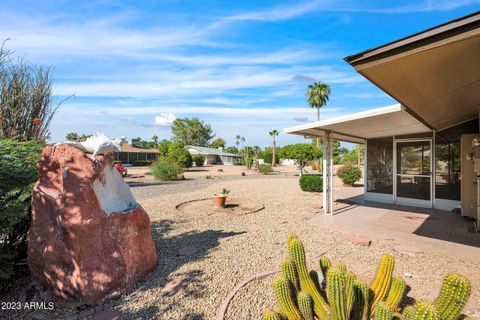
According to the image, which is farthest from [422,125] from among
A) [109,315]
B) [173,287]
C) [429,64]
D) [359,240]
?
[109,315]

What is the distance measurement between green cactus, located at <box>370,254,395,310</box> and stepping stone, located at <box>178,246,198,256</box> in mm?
3202

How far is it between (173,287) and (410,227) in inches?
237

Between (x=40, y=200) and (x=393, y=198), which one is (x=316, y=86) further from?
(x=40, y=200)

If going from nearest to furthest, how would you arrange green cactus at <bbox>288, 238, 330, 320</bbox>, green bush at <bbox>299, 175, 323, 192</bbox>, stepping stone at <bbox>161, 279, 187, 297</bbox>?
green cactus at <bbox>288, 238, 330, 320</bbox> → stepping stone at <bbox>161, 279, 187, 297</bbox> → green bush at <bbox>299, 175, 323, 192</bbox>

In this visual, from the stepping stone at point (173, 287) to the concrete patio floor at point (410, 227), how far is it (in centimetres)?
420

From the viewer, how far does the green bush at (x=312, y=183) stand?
12758 mm

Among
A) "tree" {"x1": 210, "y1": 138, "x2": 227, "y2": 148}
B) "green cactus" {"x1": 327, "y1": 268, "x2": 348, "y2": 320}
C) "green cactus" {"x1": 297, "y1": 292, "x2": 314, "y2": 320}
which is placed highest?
"tree" {"x1": 210, "y1": 138, "x2": 227, "y2": 148}

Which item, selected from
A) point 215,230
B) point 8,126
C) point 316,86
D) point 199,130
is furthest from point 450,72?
point 199,130

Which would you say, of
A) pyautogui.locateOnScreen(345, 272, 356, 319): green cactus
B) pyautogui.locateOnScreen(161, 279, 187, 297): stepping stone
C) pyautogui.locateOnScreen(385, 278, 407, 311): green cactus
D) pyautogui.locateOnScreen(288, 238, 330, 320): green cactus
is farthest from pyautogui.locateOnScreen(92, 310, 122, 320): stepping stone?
pyautogui.locateOnScreen(385, 278, 407, 311): green cactus

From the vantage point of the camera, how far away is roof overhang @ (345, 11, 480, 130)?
6.23ft

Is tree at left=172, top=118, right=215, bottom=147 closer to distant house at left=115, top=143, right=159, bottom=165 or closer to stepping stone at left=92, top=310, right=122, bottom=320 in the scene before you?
distant house at left=115, top=143, right=159, bottom=165

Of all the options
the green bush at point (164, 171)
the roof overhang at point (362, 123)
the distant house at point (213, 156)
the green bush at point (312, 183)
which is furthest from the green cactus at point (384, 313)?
the distant house at point (213, 156)

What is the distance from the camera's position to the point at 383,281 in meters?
2.64

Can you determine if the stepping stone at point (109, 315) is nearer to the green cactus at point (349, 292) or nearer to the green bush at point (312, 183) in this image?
the green cactus at point (349, 292)
